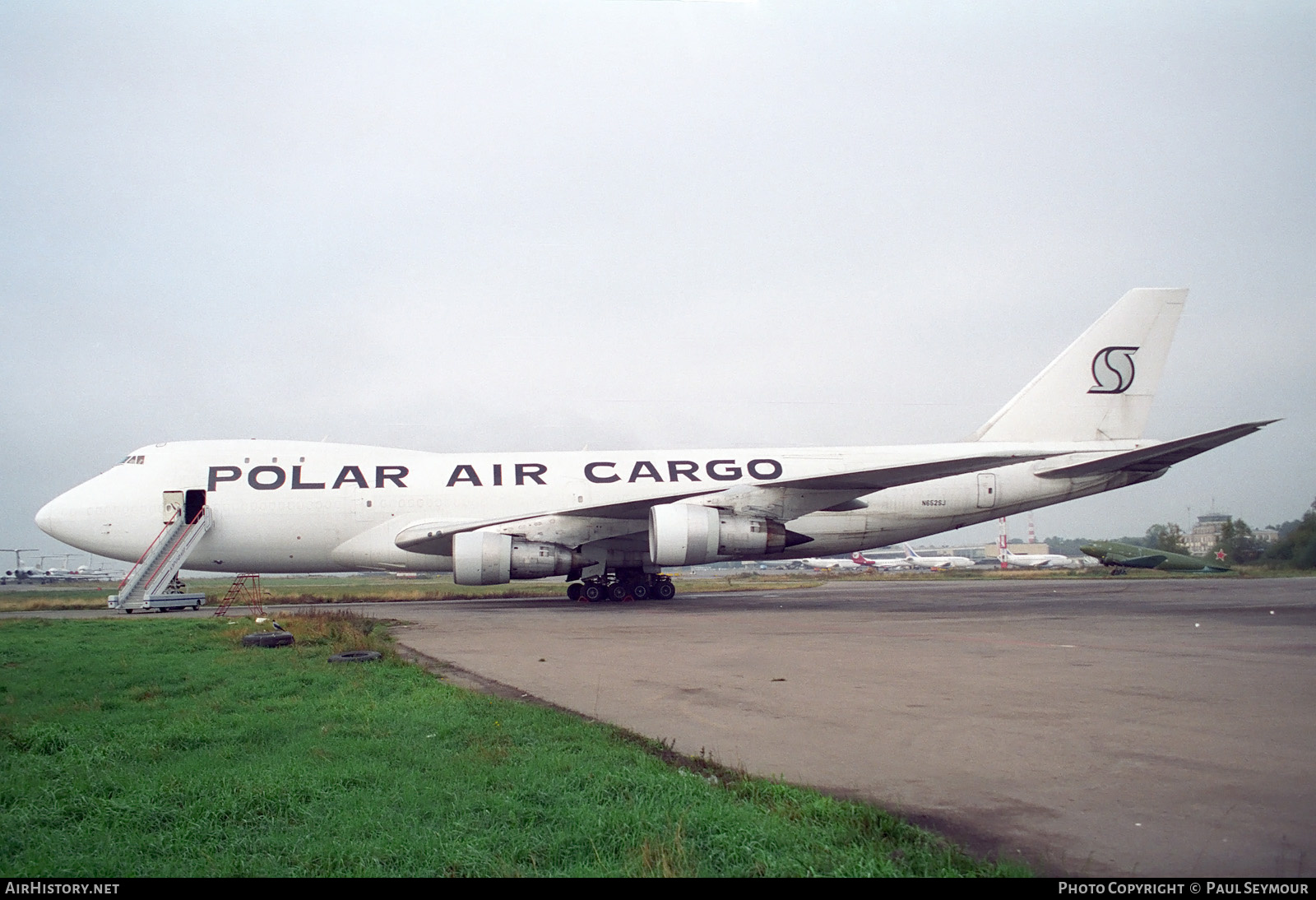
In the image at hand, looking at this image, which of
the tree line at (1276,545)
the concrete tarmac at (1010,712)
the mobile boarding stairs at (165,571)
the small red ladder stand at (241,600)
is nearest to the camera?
the concrete tarmac at (1010,712)

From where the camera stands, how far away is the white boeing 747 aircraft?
59.6ft

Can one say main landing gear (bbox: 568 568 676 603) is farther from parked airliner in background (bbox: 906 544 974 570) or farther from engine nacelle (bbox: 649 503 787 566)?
parked airliner in background (bbox: 906 544 974 570)

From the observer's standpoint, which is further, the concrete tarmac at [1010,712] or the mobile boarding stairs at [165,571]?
the mobile boarding stairs at [165,571]

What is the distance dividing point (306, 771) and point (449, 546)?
48.7 feet

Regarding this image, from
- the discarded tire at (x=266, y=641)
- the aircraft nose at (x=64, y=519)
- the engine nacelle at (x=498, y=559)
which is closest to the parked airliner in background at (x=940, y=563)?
the engine nacelle at (x=498, y=559)

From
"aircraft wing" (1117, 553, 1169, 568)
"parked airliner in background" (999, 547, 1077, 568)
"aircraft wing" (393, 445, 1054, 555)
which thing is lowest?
Result: "parked airliner in background" (999, 547, 1077, 568)

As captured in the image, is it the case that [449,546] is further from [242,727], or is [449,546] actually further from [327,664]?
[242,727]

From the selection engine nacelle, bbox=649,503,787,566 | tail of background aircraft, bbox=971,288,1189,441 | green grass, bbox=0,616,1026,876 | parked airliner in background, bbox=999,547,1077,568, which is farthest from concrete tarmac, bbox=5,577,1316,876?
parked airliner in background, bbox=999,547,1077,568

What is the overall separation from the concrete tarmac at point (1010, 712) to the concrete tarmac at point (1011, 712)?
2cm

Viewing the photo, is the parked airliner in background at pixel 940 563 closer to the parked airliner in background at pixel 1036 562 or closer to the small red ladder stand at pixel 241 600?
the parked airliner in background at pixel 1036 562

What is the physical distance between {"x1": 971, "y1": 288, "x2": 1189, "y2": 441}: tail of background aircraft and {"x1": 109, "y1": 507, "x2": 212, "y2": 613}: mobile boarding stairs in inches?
838

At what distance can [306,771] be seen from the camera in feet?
14.0

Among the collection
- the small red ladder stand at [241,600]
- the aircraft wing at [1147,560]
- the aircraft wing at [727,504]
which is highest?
the aircraft wing at [727,504]

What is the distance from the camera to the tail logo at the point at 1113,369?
2038cm
